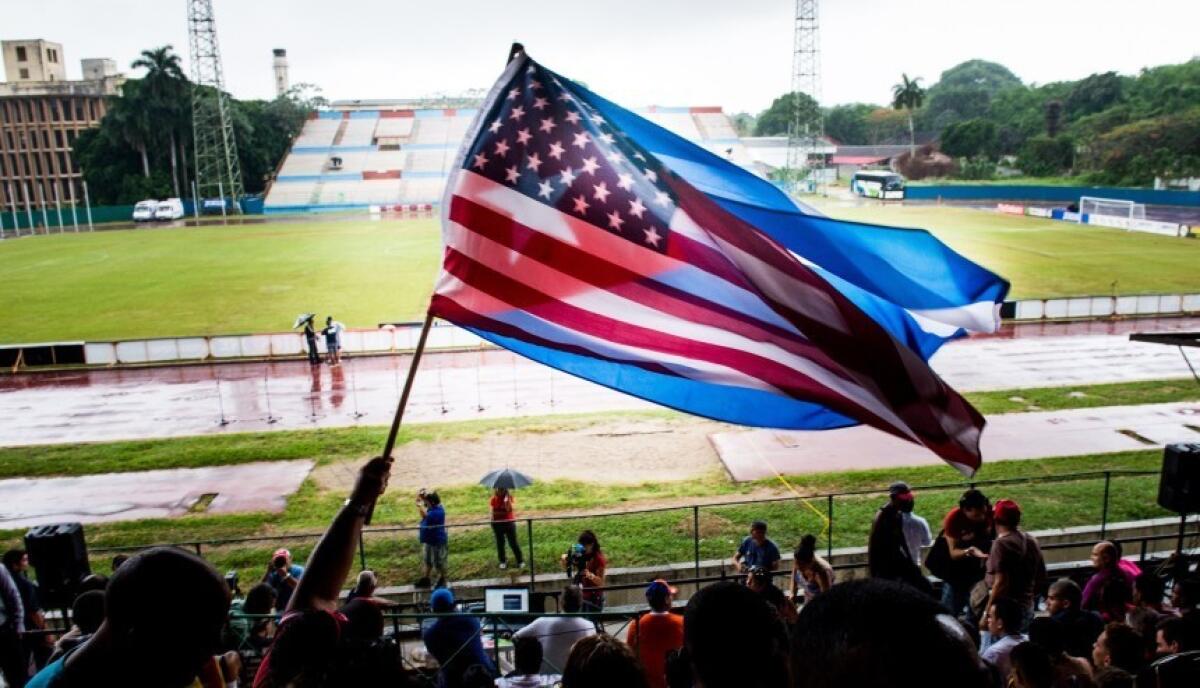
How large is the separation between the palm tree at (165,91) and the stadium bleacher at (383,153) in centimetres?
1171

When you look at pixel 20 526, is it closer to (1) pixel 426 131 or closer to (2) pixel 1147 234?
(2) pixel 1147 234

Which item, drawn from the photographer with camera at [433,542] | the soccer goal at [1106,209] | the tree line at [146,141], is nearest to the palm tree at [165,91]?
the tree line at [146,141]

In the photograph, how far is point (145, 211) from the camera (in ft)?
281

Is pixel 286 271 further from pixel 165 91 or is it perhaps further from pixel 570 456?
pixel 165 91

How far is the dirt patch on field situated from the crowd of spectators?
6664 mm

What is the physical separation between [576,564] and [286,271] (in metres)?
40.4

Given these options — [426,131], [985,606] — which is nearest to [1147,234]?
[985,606]

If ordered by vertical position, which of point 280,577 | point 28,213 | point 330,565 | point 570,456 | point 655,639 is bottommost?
point 570,456

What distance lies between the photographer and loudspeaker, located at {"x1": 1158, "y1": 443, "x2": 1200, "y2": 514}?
10.1 meters

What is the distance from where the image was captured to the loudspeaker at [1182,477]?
1006 cm

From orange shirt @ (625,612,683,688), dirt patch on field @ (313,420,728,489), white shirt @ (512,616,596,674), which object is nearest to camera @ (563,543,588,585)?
white shirt @ (512,616,596,674)

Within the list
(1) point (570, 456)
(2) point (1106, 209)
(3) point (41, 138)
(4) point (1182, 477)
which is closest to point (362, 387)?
(1) point (570, 456)

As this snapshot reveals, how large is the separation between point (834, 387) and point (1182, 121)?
9611cm

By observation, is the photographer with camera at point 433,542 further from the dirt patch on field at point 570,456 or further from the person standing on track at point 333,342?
the person standing on track at point 333,342
